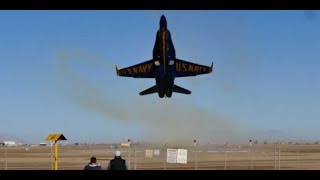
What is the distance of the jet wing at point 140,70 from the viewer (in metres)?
49.3

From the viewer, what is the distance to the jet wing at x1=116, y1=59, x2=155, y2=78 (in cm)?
4934

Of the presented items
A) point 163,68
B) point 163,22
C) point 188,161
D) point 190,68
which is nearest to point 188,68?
point 190,68

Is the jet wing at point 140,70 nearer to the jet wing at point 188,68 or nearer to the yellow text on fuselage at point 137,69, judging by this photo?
the yellow text on fuselage at point 137,69

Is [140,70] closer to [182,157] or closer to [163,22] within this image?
[163,22]

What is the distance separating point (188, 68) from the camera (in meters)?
49.7

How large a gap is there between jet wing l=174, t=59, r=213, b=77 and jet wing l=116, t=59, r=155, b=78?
8.28 ft

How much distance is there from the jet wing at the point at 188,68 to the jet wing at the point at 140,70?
2524 millimetres

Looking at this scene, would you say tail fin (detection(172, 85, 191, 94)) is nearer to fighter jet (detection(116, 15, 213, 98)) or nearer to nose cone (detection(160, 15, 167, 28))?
fighter jet (detection(116, 15, 213, 98))

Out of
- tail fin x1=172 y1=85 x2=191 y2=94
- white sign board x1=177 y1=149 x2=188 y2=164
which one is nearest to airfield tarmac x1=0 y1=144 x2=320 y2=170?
tail fin x1=172 y1=85 x2=191 y2=94

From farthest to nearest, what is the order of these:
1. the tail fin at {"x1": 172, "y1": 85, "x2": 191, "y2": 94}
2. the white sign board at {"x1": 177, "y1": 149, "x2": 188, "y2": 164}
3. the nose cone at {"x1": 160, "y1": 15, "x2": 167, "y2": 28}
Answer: the tail fin at {"x1": 172, "y1": 85, "x2": 191, "y2": 94}, the nose cone at {"x1": 160, "y1": 15, "x2": 167, "y2": 28}, the white sign board at {"x1": 177, "y1": 149, "x2": 188, "y2": 164}

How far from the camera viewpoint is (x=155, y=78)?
164ft
